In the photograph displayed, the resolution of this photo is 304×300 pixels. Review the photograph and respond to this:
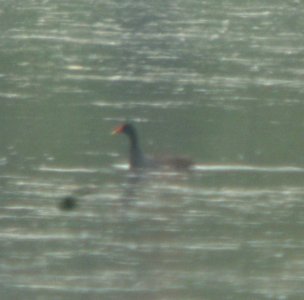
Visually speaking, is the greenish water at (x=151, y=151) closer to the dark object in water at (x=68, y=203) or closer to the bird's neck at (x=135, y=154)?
the dark object in water at (x=68, y=203)

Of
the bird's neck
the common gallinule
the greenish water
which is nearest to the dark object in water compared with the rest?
the greenish water

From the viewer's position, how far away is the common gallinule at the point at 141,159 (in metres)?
14.3

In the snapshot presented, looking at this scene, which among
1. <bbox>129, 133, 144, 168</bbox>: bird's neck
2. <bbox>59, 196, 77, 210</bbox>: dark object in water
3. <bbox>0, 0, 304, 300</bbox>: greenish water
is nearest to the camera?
<bbox>0, 0, 304, 300</bbox>: greenish water

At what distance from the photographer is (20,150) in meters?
14.9

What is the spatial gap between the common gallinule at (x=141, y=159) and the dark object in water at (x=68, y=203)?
5.70ft

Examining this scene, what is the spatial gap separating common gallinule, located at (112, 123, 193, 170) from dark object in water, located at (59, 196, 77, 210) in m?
1.74

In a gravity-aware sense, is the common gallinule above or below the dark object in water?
below

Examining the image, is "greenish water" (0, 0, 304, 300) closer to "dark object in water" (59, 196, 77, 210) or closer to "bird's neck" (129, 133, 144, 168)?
"dark object in water" (59, 196, 77, 210)

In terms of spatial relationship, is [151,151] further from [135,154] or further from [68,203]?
[68,203]

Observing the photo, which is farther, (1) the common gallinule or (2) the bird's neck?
(2) the bird's neck

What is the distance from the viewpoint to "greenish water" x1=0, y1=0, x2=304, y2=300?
1030 centimetres

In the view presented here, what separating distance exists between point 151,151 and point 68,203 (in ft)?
11.2

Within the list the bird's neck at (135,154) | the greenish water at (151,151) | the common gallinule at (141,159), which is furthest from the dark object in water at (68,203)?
the bird's neck at (135,154)

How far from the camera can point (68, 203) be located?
12.4 meters
